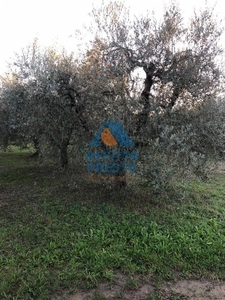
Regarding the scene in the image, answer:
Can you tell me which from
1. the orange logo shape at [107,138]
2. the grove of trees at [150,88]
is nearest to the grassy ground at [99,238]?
the grove of trees at [150,88]

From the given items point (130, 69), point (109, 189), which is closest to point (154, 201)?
point (109, 189)

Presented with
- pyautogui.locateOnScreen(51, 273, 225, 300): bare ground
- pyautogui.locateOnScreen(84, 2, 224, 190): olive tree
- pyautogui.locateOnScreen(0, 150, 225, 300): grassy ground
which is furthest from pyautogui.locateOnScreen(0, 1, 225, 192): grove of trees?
pyautogui.locateOnScreen(51, 273, 225, 300): bare ground

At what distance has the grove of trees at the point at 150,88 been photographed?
4805mm

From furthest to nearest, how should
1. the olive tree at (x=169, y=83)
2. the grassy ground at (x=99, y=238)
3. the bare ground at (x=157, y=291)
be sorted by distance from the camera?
the olive tree at (x=169, y=83) < the grassy ground at (x=99, y=238) < the bare ground at (x=157, y=291)

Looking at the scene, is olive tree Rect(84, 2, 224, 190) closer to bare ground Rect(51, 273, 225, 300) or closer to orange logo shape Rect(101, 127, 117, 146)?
orange logo shape Rect(101, 127, 117, 146)

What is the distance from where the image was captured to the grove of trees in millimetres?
4805

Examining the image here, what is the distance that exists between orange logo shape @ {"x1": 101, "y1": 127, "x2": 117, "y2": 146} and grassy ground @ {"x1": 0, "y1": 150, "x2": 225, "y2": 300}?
4.63 ft

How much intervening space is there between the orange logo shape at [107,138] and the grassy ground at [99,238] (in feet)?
4.63

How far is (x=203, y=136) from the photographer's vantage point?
4914 millimetres

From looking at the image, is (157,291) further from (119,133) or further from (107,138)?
(107,138)

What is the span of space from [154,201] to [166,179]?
4.23 feet

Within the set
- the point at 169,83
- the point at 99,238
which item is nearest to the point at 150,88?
the point at 169,83

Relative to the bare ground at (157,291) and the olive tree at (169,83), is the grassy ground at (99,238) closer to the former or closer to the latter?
the bare ground at (157,291)

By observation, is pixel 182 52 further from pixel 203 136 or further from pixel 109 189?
pixel 109 189
